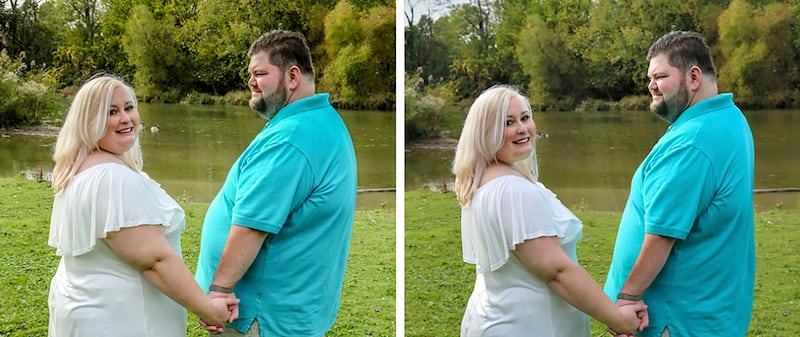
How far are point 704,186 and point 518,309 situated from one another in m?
0.64

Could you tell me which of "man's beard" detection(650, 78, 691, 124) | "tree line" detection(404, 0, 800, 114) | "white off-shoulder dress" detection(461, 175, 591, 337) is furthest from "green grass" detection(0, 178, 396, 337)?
"man's beard" detection(650, 78, 691, 124)

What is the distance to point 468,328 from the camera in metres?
2.75

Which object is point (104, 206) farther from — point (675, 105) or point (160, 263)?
point (675, 105)

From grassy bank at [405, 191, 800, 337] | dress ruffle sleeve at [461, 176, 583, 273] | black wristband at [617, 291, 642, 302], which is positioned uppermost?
dress ruffle sleeve at [461, 176, 583, 273]

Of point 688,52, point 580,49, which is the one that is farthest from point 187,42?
point 688,52

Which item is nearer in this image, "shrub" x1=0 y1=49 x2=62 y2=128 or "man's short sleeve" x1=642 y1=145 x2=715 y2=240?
"man's short sleeve" x1=642 y1=145 x2=715 y2=240

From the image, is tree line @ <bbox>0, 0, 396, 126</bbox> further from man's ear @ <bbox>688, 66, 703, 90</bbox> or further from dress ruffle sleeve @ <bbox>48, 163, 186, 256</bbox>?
man's ear @ <bbox>688, 66, 703, 90</bbox>

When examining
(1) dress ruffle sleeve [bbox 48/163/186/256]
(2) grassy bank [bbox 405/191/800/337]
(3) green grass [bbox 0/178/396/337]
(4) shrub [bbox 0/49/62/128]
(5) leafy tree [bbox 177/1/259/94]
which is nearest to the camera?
(1) dress ruffle sleeve [bbox 48/163/186/256]

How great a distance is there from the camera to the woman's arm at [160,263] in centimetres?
247

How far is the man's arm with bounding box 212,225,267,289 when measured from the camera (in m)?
2.57

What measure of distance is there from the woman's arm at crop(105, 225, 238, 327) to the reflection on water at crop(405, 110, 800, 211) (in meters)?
3.48

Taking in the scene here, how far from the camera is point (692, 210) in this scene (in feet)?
8.34

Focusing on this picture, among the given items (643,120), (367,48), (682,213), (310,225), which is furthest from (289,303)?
(643,120)

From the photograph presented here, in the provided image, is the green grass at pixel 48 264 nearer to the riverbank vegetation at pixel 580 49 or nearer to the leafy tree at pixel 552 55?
the riverbank vegetation at pixel 580 49
